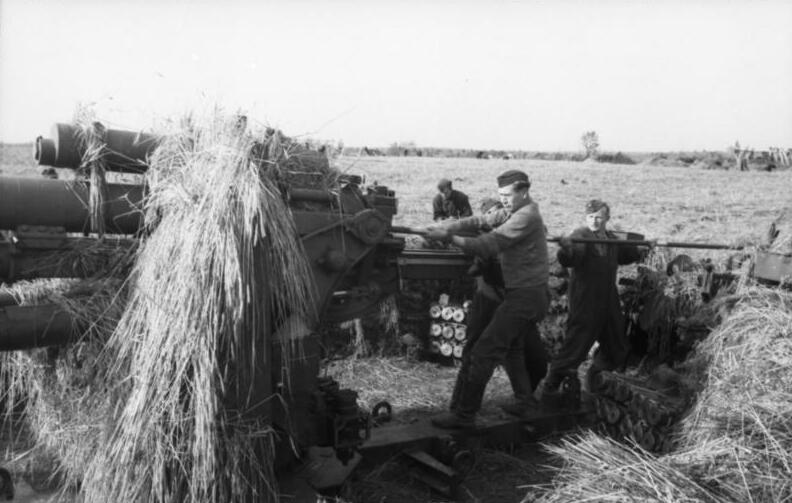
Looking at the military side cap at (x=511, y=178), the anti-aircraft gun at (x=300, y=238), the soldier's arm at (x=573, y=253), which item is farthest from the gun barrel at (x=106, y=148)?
the soldier's arm at (x=573, y=253)

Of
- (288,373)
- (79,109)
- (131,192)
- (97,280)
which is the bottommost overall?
(288,373)

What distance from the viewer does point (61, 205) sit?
4.15 metres

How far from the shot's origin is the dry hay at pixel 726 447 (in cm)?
386

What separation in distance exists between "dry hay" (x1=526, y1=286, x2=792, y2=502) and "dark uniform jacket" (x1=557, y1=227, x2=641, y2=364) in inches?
55.3

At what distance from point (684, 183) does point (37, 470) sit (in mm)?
20698

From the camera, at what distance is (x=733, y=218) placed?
14.9 metres

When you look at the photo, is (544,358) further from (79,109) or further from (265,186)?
(79,109)

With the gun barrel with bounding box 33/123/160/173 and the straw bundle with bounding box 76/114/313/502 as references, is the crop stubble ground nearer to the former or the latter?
the straw bundle with bounding box 76/114/313/502

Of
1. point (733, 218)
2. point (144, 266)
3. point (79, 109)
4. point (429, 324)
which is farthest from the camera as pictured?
point (733, 218)

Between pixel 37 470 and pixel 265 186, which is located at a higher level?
pixel 265 186

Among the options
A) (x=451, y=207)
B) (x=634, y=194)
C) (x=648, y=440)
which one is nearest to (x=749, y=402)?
(x=648, y=440)

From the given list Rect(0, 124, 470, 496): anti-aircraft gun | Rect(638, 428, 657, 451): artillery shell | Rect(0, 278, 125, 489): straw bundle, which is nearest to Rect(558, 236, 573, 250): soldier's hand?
Rect(638, 428, 657, 451): artillery shell

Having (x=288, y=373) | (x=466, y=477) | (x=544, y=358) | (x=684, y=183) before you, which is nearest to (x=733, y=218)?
(x=684, y=183)

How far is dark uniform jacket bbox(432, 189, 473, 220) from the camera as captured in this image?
11594 millimetres
